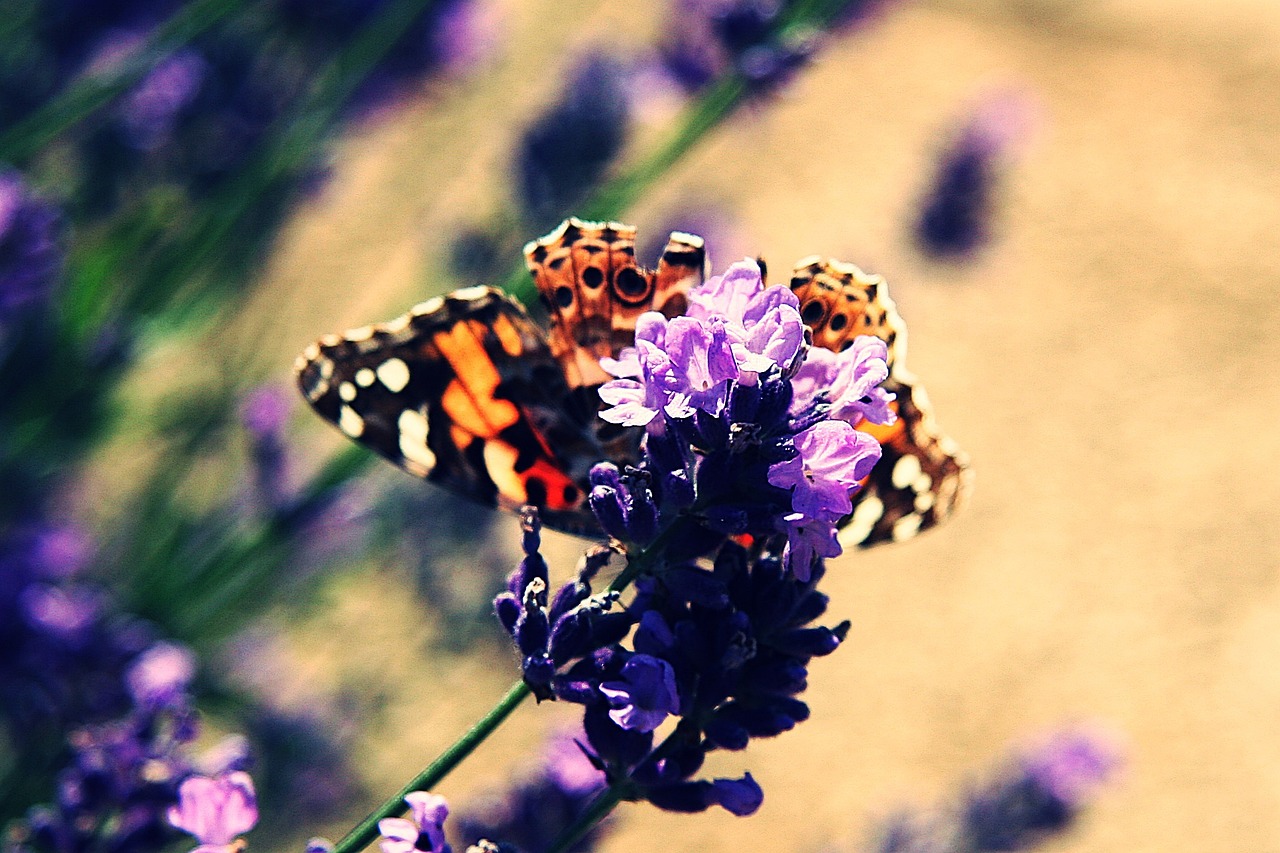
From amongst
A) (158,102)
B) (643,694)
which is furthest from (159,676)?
(158,102)

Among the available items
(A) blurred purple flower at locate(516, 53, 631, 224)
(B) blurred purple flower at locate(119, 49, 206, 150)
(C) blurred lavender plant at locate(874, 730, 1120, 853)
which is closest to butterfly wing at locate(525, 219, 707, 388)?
(A) blurred purple flower at locate(516, 53, 631, 224)

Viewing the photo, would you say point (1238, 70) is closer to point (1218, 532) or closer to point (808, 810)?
point (1218, 532)

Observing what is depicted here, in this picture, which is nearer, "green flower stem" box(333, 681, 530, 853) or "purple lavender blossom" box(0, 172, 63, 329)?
"green flower stem" box(333, 681, 530, 853)

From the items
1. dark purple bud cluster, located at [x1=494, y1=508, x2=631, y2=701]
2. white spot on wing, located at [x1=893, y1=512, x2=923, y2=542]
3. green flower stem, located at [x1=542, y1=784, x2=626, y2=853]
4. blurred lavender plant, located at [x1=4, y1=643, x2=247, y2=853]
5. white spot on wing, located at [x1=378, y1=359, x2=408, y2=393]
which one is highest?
white spot on wing, located at [x1=378, y1=359, x2=408, y2=393]

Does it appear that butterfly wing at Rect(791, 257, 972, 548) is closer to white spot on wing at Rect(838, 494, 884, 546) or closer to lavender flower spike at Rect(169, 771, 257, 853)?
white spot on wing at Rect(838, 494, 884, 546)

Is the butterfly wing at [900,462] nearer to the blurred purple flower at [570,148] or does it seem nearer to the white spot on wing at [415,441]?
the white spot on wing at [415,441]

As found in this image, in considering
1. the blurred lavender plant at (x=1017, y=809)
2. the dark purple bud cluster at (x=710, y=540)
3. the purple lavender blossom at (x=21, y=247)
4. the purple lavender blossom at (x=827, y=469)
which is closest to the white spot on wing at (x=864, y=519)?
the dark purple bud cluster at (x=710, y=540)
